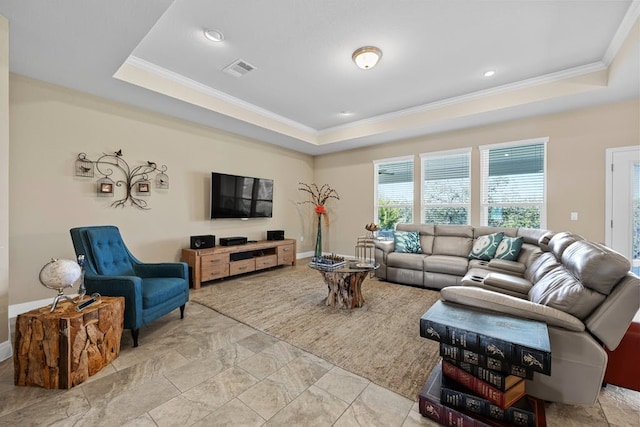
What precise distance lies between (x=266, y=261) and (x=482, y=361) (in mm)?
4068

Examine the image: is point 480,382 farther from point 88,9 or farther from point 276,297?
point 88,9

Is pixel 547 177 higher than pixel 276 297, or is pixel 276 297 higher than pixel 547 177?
pixel 547 177

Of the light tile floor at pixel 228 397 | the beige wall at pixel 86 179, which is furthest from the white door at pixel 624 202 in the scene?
the beige wall at pixel 86 179

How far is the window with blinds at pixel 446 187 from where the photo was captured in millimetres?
4828

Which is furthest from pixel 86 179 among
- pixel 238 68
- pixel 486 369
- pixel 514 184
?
pixel 514 184

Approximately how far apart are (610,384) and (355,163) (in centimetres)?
510

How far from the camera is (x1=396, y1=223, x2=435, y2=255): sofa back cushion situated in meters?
4.57

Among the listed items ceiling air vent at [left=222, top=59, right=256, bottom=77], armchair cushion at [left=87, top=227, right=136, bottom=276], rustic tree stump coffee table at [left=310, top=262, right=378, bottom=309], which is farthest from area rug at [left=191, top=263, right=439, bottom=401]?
ceiling air vent at [left=222, top=59, right=256, bottom=77]

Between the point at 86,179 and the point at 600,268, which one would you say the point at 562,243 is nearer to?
the point at 600,268

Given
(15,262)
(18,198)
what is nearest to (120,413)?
(15,262)

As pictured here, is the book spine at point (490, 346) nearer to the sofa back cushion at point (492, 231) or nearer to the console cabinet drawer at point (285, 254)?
the sofa back cushion at point (492, 231)

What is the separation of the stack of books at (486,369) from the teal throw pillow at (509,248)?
244cm

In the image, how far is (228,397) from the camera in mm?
1695

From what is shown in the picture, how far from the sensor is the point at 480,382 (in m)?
1.45
